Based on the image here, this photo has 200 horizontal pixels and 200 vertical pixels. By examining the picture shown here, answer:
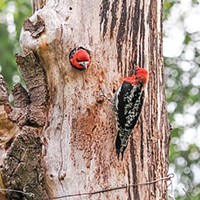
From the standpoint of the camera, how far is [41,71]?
3301 mm

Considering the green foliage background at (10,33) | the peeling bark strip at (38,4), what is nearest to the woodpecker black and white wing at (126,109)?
the peeling bark strip at (38,4)

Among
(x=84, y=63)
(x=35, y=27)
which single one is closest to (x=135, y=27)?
(x=84, y=63)

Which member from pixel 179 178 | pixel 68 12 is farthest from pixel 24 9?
pixel 68 12

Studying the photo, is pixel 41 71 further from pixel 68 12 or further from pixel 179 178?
pixel 179 178

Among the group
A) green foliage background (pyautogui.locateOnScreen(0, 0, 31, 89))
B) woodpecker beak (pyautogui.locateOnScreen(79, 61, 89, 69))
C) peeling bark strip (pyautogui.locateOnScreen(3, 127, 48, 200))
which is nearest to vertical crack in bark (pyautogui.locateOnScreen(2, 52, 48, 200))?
peeling bark strip (pyautogui.locateOnScreen(3, 127, 48, 200))

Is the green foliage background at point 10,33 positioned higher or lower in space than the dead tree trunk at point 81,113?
higher

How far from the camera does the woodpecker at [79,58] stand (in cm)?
318

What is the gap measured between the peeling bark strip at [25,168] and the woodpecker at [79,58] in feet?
1.29

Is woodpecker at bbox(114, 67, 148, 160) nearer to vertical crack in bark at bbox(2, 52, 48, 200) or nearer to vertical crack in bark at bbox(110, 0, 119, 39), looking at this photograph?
vertical crack in bark at bbox(110, 0, 119, 39)

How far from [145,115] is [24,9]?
639cm

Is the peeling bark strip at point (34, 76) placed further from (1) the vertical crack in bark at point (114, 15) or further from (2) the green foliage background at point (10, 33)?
(2) the green foliage background at point (10, 33)

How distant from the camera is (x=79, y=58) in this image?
10.4 ft

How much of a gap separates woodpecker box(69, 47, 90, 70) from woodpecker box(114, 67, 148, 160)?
215mm

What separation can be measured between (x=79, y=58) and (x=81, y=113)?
10.5 inches
